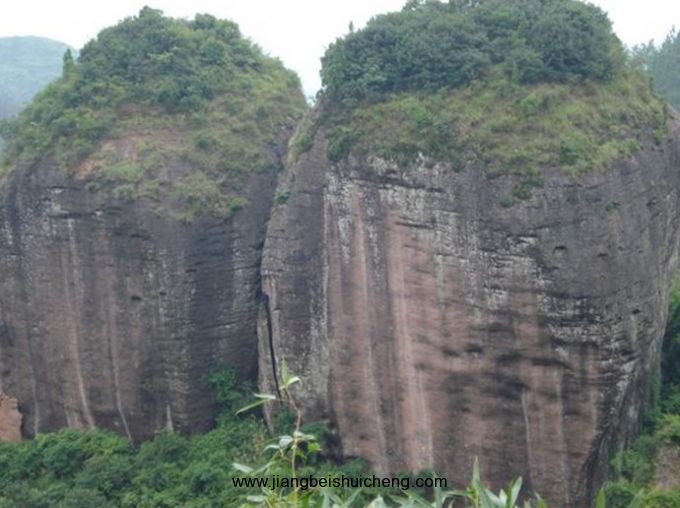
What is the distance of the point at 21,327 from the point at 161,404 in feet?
11.2

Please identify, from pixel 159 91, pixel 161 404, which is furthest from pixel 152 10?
pixel 161 404

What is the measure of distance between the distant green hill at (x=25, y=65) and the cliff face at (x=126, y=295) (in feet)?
213

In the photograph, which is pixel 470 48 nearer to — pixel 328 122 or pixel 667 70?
pixel 328 122

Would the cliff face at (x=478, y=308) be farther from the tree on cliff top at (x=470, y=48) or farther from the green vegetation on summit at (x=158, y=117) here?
the green vegetation on summit at (x=158, y=117)

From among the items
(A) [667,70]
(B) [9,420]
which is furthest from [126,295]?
(A) [667,70]

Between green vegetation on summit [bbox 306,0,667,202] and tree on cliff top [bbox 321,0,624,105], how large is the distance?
0.06 feet

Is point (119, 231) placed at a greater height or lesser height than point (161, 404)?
greater

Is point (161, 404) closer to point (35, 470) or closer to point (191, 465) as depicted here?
point (191, 465)

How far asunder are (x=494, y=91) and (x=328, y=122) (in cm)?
288

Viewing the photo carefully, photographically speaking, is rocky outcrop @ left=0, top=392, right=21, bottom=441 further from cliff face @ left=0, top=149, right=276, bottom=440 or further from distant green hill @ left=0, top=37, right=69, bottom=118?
distant green hill @ left=0, top=37, right=69, bottom=118

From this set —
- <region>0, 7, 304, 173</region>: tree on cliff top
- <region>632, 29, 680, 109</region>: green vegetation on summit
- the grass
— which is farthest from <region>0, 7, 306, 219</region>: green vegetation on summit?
<region>632, 29, 680, 109</region>: green vegetation on summit

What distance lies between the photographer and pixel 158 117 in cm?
1680

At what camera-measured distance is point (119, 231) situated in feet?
51.4

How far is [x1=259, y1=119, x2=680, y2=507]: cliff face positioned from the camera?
12.3 m
